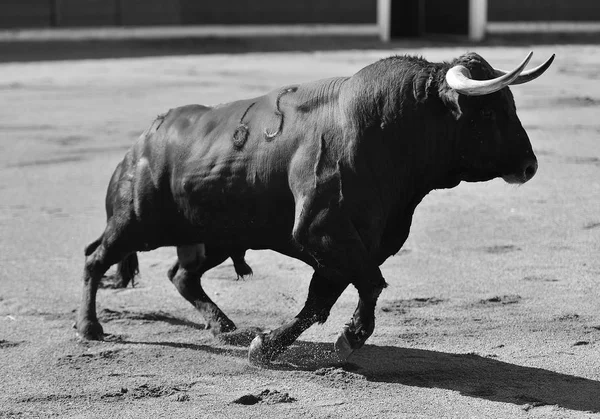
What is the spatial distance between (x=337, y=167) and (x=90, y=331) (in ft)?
4.13

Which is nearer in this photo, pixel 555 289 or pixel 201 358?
pixel 201 358

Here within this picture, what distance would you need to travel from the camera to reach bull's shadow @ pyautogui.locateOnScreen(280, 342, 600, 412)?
3.61m

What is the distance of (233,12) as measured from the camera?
18.7 m

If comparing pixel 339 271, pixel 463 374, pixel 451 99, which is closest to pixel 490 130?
pixel 451 99

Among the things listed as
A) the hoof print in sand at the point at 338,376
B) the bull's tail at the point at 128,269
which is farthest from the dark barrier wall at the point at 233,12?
the hoof print in sand at the point at 338,376

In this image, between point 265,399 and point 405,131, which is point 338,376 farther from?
point 405,131

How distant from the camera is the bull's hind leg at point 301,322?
3916 millimetres

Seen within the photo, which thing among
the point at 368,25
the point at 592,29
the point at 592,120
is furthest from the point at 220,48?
the point at 592,120

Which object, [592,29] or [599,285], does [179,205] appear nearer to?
[599,285]

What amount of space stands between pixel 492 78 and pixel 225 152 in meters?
1.01

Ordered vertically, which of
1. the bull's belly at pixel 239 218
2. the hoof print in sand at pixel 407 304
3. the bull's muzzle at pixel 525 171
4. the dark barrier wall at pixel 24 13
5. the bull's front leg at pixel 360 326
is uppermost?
the bull's muzzle at pixel 525 171

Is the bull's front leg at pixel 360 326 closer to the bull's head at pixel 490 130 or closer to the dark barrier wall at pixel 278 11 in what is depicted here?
the bull's head at pixel 490 130

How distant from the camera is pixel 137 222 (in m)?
4.34

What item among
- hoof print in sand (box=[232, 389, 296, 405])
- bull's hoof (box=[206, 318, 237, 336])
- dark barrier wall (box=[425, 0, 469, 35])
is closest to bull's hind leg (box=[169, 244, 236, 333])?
bull's hoof (box=[206, 318, 237, 336])
